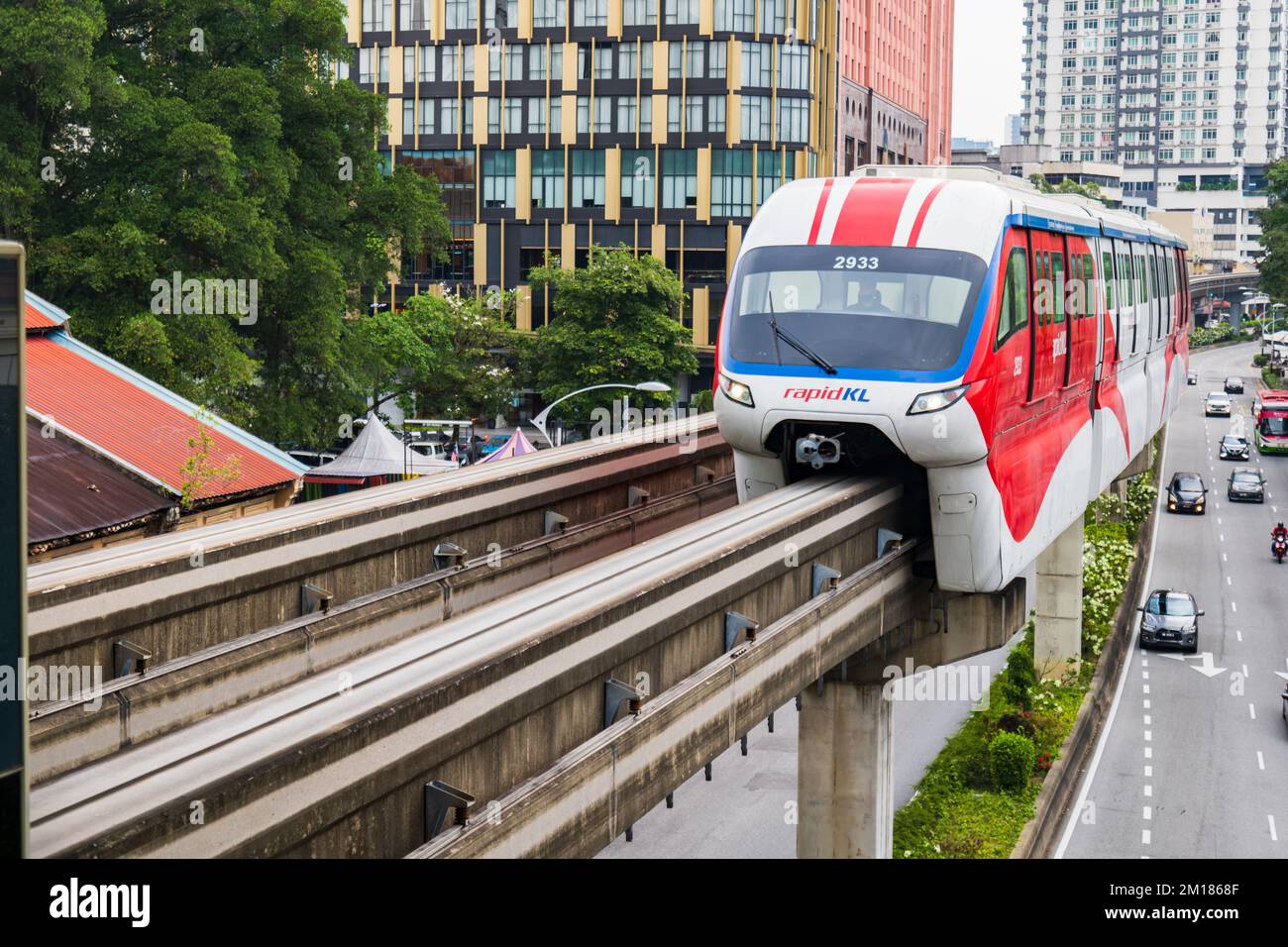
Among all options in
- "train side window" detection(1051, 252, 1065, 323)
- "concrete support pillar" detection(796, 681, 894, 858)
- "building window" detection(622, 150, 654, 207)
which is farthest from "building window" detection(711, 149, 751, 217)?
"train side window" detection(1051, 252, 1065, 323)

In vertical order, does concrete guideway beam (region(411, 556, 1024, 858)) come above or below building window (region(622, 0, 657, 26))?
below

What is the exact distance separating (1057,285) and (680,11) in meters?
74.4

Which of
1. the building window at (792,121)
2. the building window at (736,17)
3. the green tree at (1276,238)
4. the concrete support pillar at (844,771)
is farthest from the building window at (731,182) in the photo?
the concrete support pillar at (844,771)

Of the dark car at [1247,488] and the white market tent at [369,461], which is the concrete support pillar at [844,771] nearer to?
the white market tent at [369,461]

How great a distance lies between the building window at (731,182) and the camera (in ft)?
300

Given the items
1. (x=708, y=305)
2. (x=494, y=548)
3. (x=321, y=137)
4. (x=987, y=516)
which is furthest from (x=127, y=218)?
(x=708, y=305)

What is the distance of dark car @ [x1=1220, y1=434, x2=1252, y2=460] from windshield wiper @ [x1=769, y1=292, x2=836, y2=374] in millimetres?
78223

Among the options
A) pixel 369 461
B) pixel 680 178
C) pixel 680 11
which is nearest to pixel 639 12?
pixel 680 11

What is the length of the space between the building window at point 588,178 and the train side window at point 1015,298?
75536 millimetres

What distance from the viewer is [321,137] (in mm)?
41219

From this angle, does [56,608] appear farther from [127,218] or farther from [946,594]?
[127,218]

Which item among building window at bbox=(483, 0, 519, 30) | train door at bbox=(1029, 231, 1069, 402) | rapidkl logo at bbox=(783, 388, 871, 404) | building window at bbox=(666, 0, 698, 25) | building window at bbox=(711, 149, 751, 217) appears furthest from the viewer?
building window at bbox=(483, 0, 519, 30)

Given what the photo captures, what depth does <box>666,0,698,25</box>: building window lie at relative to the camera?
91.2 meters

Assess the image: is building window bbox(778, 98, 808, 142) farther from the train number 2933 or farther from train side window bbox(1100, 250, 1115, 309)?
the train number 2933
